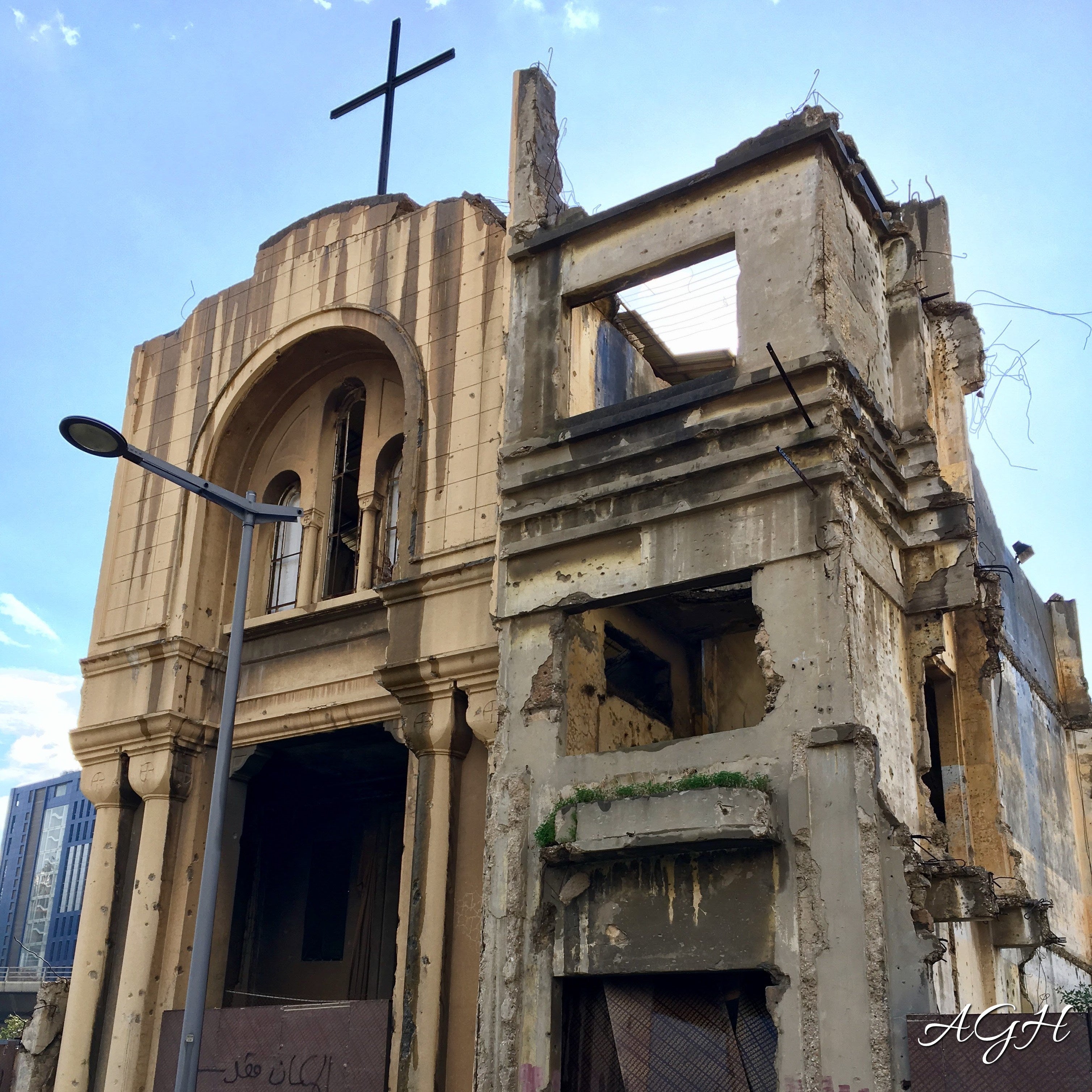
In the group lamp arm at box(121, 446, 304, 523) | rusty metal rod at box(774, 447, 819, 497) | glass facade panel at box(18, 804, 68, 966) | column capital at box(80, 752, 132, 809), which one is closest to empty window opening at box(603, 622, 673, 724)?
rusty metal rod at box(774, 447, 819, 497)

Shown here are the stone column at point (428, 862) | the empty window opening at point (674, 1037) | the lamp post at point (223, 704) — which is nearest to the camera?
the lamp post at point (223, 704)

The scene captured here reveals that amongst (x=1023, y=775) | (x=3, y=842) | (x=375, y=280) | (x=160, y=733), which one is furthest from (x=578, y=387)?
(x=3, y=842)

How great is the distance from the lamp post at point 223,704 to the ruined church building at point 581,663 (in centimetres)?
257

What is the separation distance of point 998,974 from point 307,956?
30.1 feet

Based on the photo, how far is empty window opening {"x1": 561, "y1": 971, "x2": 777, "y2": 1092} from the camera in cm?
991

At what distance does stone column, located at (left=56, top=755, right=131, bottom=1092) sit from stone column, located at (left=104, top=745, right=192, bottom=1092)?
27cm

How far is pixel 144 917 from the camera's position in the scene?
1430 centimetres

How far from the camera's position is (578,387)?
13.3 metres

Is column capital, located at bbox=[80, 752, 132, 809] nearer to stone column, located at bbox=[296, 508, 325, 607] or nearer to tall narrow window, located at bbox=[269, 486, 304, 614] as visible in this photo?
tall narrow window, located at bbox=[269, 486, 304, 614]

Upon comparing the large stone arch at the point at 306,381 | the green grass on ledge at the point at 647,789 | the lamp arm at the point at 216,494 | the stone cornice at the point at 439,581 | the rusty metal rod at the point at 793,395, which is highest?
the large stone arch at the point at 306,381

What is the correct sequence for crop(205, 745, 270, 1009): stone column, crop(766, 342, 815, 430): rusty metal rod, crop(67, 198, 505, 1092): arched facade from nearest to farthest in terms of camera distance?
crop(766, 342, 815, 430): rusty metal rod < crop(67, 198, 505, 1092): arched facade < crop(205, 745, 270, 1009): stone column

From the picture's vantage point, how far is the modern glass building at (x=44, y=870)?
7062 centimetres

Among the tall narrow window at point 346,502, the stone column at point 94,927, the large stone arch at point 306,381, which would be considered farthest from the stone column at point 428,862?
the stone column at point 94,927

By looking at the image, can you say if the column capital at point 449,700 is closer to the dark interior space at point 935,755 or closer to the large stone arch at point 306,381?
the large stone arch at point 306,381
